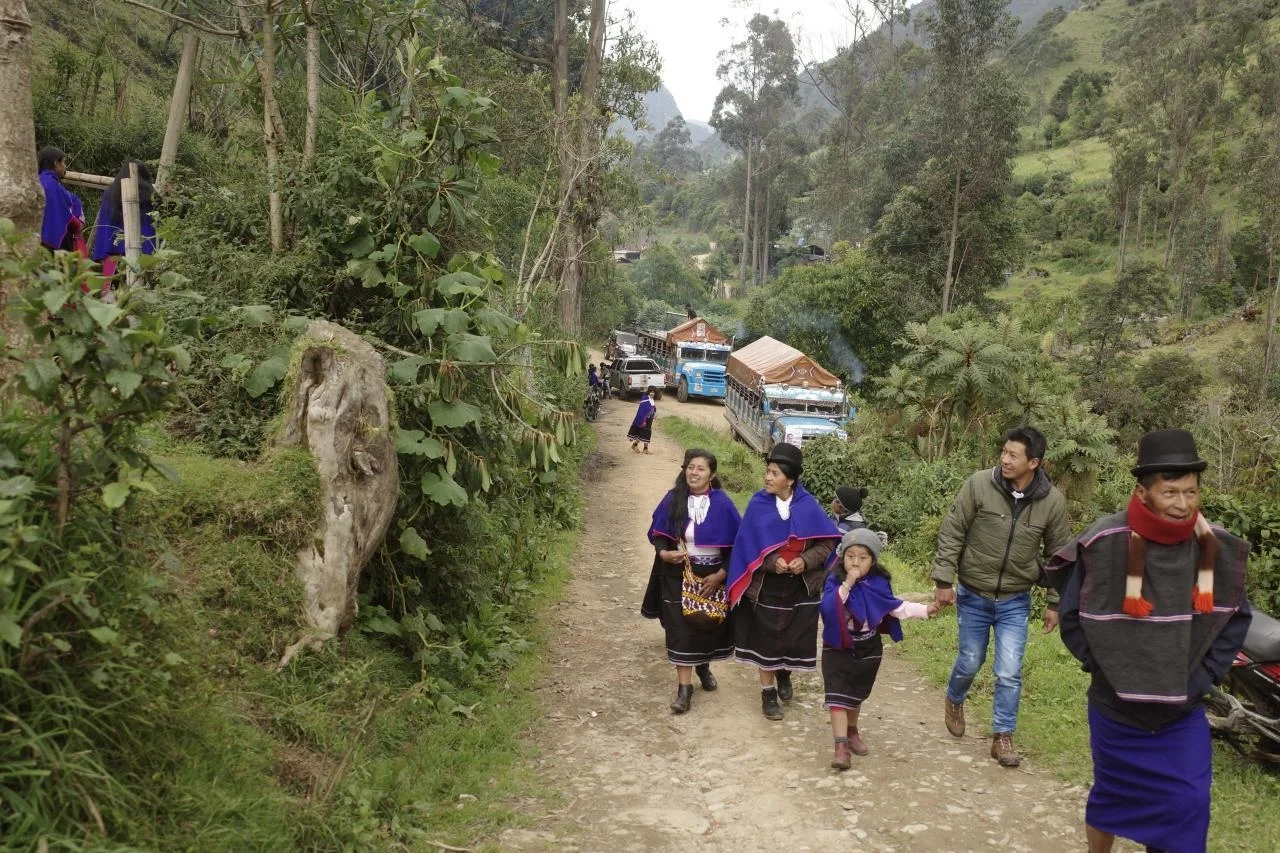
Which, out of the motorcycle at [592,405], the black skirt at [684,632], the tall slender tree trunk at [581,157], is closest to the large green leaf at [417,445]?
the black skirt at [684,632]

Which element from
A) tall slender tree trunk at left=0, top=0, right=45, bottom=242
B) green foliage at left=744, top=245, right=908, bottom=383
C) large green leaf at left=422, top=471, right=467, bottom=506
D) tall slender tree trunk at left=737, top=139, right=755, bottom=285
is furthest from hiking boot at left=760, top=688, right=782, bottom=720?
tall slender tree trunk at left=737, top=139, right=755, bottom=285

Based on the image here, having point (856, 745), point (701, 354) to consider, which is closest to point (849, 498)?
point (856, 745)

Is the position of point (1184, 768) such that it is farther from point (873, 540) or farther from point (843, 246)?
point (843, 246)

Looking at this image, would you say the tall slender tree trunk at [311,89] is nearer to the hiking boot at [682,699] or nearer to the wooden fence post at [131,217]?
the wooden fence post at [131,217]

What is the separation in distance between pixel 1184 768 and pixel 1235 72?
164ft

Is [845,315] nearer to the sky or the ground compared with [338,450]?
nearer to the sky

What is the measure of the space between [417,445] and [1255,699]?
4.74 metres

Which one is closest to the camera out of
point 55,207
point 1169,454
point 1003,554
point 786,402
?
point 1169,454

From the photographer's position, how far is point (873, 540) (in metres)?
5.26

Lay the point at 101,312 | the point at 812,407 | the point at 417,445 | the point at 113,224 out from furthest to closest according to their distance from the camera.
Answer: the point at 812,407, the point at 113,224, the point at 417,445, the point at 101,312

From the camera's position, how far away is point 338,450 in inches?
194

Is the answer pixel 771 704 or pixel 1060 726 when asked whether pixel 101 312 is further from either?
pixel 1060 726

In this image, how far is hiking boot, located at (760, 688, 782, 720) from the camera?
5938 mm

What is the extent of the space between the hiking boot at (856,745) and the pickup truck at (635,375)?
25.5 meters
